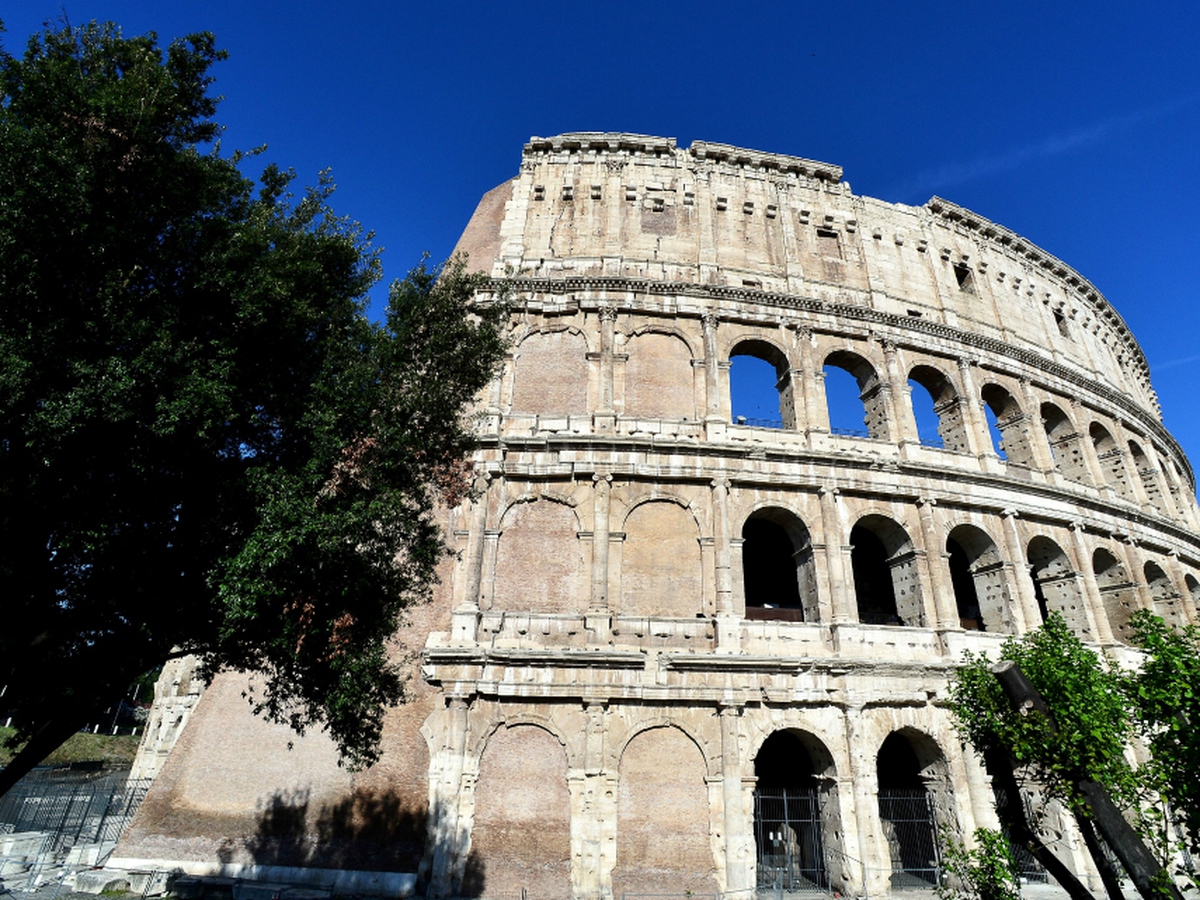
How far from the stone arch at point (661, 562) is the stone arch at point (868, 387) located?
6.61m

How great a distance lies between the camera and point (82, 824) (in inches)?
628

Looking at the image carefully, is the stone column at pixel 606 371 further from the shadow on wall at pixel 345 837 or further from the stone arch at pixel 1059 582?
the stone arch at pixel 1059 582

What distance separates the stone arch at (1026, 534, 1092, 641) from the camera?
17766 millimetres

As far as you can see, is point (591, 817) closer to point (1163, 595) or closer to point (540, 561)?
point (540, 561)

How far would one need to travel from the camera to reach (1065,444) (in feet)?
70.1

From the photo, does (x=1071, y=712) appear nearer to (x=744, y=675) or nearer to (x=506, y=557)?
(x=744, y=675)

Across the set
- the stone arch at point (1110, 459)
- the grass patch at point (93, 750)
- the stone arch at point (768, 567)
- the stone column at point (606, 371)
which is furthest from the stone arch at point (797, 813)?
the grass patch at point (93, 750)

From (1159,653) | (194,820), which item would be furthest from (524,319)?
(1159,653)

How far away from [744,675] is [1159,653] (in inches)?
285

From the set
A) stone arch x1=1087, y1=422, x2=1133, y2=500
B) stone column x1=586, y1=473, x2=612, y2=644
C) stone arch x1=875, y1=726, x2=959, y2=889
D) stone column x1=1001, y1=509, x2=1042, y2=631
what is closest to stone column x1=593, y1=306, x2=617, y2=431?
stone column x1=586, y1=473, x2=612, y2=644

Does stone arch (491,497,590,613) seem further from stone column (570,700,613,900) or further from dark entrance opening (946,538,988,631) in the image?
dark entrance opening (946,538,988,631)

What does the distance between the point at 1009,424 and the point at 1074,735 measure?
49.1 ft

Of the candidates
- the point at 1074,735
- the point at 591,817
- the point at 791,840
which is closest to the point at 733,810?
the point at 791,840

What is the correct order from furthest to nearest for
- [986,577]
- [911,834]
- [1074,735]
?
[986,577], [911,834], [1074,735]
